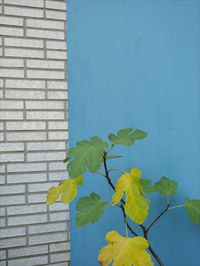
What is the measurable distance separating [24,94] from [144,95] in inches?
28.2

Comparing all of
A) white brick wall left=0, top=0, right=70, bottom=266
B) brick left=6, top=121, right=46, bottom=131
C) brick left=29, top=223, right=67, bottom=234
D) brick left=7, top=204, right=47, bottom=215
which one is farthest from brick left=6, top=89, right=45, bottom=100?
brick left=29, top=223, right=67, bottom=234

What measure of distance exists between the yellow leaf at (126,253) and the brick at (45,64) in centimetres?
99

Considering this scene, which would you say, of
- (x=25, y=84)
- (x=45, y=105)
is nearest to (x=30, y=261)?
(x=45, y=105)

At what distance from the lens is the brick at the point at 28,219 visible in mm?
1745

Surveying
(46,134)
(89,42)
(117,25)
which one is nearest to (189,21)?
(117,25)

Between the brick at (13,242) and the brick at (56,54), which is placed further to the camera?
the brick at (56,54)

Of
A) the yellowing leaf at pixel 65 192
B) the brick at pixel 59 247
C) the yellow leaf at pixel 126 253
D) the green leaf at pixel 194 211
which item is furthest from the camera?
the brick at pixel 59 247

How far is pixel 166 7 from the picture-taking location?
2.02 m

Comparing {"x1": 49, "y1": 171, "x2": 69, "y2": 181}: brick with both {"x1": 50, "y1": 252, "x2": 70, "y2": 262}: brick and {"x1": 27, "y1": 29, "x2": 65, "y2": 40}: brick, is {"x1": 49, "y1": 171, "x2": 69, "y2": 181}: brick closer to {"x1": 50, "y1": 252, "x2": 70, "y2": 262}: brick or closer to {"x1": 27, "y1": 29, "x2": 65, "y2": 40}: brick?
{"x1": 50, "y1": 252, "x2": 70, "y2": 262}: brick

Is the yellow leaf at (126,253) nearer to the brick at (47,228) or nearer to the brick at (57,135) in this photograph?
the brick at (47,228)

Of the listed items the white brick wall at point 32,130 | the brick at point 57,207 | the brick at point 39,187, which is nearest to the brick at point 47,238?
the white brick wall at point 32,130

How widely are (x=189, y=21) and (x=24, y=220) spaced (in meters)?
1.59

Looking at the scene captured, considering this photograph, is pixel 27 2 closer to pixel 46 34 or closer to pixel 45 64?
Answer: pixel 46 34

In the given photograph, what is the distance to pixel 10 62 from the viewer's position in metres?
1.77
